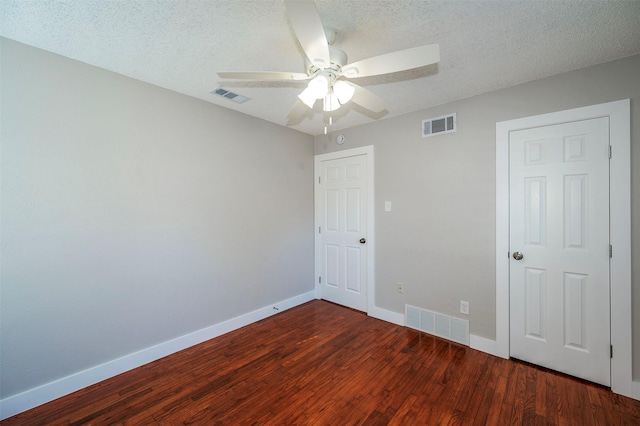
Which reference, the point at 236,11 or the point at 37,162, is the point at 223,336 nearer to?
the point at 37,162

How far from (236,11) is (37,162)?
1.79 m

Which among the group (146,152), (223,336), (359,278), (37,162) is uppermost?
(146,152)

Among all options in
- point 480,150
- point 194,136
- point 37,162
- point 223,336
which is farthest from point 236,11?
point 223,336

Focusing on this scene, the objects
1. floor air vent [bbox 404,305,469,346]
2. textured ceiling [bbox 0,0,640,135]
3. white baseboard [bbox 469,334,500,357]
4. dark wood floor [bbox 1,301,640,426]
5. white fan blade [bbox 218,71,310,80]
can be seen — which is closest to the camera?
textured ceiling [bbox 0,0,640,135]

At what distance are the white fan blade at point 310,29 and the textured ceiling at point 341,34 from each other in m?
0.32

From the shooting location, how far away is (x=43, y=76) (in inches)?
74.8

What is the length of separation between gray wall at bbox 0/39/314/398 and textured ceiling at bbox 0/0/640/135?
0.36 meters

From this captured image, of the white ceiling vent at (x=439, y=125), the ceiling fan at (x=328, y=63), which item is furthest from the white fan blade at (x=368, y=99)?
the white ceiling vent at (x=439, y=125)

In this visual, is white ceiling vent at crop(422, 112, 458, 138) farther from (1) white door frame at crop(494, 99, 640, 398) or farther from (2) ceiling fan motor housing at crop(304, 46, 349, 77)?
(2) ceiling fan motor housing at crop(304, 46, 349, 77)

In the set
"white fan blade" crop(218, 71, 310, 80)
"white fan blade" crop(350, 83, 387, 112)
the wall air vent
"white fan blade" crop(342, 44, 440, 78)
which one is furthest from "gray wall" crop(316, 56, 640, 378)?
the wall air vent

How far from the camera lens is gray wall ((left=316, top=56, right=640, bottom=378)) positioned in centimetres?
207

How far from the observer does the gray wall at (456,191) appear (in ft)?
6.78

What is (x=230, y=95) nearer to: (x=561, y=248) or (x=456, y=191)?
(x=456, y=191)

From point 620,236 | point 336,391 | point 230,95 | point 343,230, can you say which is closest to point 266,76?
point 230,95
